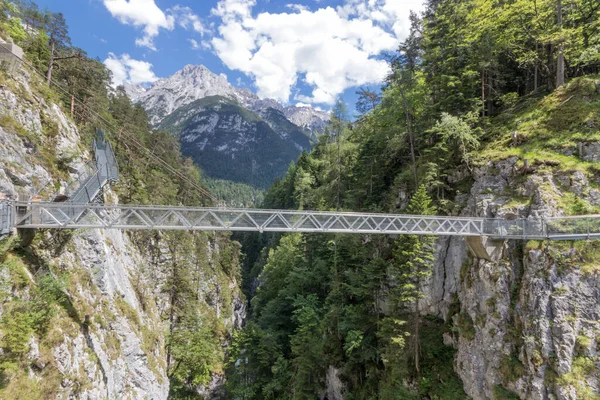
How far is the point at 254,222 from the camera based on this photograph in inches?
563

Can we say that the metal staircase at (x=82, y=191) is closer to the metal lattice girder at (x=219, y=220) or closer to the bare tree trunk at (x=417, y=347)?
the metal lattice girder at (x=219, y=220)

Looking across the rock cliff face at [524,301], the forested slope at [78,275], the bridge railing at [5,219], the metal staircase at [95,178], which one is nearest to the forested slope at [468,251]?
the rock cliff face at [524,301]

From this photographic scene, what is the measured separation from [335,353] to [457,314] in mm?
9675

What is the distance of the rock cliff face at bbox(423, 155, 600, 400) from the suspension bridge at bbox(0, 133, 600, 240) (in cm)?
84

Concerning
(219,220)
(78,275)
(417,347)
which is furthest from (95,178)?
(417,347)

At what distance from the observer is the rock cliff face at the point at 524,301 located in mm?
11828

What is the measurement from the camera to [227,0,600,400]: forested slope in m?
12.8

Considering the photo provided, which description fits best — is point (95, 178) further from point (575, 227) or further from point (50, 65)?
point (575, 227)

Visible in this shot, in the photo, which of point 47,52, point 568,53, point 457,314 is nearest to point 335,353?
point 457,314

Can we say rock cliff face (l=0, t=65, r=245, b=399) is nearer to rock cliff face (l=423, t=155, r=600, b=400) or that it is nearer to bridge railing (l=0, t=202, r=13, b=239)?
bridge railing (l=0, t=202, r=13, b=239)

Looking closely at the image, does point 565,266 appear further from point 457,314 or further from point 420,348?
point 420,348

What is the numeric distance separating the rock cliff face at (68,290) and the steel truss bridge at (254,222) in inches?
61.0

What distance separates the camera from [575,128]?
15.8 meters

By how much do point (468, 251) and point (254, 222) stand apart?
12162 mm
